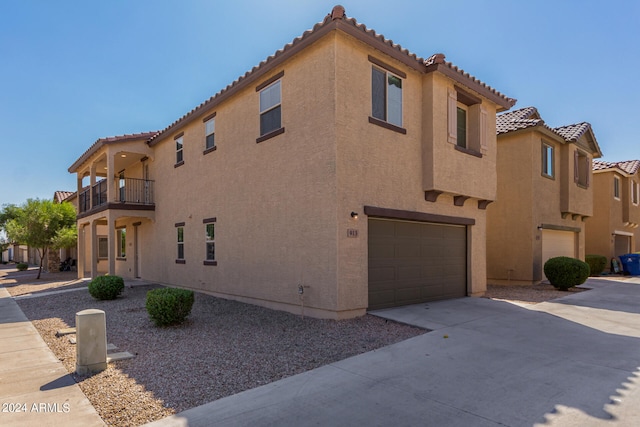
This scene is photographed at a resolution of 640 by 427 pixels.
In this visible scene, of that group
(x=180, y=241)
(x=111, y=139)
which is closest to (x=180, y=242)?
(x=180, y=241)

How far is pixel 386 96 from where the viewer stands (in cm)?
990

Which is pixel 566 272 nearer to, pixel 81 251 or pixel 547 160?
pixel 547 160

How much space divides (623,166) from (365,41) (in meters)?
24.7

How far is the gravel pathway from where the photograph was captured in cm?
492

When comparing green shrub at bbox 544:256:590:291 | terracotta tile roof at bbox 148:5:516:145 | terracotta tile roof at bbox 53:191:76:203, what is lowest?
green shrub at bbox 544:256:590:291

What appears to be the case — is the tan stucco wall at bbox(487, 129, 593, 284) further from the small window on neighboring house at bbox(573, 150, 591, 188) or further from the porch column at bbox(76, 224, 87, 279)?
the porch column at bbox(76, 224, 87, 279)

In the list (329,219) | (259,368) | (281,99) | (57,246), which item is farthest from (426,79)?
(57,246)

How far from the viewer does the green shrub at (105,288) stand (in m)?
12.9

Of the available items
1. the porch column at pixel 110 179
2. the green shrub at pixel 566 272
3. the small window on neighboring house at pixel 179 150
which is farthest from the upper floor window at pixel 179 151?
the green shrub at pixel 566 272

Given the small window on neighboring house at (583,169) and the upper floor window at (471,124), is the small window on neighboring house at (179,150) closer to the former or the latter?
the upper floor window at (471,124)

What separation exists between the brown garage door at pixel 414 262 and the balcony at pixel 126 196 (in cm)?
1223

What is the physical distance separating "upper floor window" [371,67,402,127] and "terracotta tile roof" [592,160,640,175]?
19.8 meters

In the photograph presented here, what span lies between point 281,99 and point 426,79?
401 cm

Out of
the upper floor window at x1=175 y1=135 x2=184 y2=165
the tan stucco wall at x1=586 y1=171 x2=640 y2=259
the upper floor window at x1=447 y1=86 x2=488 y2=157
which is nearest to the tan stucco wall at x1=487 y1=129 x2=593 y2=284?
the upper floor window at x1=447 y1=86 x2=488 y2=157
